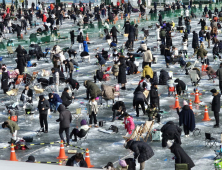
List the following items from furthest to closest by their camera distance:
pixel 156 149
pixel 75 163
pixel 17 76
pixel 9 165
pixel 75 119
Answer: pixel 17 76
pixel 75 119
pixel 156 149
pixel 75 163
pixel 9 165

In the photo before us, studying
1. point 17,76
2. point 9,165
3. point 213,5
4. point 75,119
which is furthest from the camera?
point 213,5

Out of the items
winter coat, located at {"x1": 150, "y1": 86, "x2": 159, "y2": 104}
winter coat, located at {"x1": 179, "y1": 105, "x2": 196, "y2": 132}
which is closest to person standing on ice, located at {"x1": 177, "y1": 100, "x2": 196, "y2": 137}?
winter coat, located at {"x1": 179, "y1": 105, "x2": 196, "y2": 132}

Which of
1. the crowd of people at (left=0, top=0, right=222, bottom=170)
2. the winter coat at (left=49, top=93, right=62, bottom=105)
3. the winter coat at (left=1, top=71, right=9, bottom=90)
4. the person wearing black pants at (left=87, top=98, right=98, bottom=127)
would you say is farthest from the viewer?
the winter coat at (left=1, top=71, right=9, bottom=90)

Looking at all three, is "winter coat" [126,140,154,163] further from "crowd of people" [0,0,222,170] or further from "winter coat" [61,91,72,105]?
"winter coat" [61,91,72,105]

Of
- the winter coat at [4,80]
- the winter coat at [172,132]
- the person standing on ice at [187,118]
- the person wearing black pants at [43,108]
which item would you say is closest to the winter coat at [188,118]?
the person standing on ice at [187,118]

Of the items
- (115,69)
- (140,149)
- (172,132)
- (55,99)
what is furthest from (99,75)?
(140,149)

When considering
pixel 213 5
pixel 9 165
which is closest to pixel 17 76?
pixel 9 165

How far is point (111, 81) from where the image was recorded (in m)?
26.0

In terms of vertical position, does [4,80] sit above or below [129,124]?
above

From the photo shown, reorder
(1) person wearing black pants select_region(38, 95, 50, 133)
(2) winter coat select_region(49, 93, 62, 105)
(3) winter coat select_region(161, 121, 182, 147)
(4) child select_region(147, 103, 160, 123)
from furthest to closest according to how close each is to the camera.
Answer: (2) winter coat select_region(49, 93, 62, 105)
(4) child select_region(147, 103, 160, 123)
(1) person wearing black pants select_region(38, 95, 50, 133)
(3) winter coat select_region(161, 121, 182, 147)

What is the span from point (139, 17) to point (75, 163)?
3535 centimetres

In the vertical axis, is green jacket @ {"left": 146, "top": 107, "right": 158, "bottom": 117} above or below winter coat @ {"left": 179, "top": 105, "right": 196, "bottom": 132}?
below

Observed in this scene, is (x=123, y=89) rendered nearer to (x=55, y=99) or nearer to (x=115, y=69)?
(x=115, y=69)

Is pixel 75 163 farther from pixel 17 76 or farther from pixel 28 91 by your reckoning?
pixel 17 76
